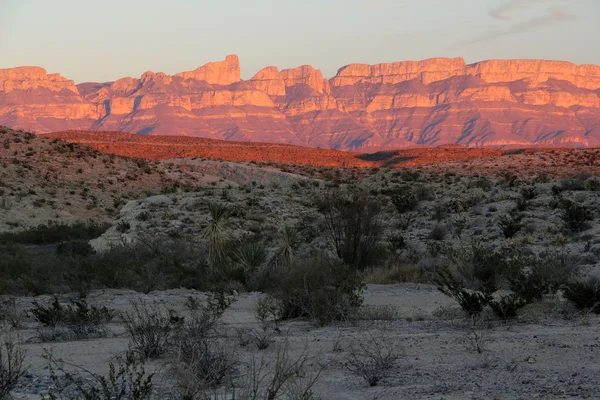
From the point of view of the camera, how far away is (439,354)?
8133 millimetres

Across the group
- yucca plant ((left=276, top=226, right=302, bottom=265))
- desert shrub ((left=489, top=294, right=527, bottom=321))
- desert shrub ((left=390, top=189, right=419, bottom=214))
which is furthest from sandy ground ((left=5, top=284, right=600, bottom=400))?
desert shrub ((left=390, top=189, right=419, bottom=214))

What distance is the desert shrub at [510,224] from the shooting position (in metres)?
21.4

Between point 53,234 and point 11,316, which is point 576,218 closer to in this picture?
point 11,316

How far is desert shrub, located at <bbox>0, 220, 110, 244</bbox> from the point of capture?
28281mm

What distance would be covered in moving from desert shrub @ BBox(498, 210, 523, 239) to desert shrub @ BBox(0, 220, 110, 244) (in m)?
16.7

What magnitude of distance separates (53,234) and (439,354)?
956 inches

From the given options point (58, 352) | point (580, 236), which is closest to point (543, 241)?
point (580, 236)

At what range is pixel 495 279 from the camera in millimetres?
14414

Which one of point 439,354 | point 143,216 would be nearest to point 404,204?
point 143,216

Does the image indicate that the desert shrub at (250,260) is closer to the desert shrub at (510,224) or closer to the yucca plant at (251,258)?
the yucca plant at (251,258)

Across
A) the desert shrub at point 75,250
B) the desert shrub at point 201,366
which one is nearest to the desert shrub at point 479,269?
the desert shrub at point 201,366

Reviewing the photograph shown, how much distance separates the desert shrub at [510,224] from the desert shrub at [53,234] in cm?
1674

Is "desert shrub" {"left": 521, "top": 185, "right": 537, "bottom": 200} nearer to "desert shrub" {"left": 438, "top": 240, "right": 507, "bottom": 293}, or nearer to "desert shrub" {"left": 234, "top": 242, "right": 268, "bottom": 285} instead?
"desert shrub" {"left": 438, "top": 240, "right": 507, "bottom": 293}

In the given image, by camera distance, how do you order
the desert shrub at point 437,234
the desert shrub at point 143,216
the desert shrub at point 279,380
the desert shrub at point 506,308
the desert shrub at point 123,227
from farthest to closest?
the desert shrub at point 143,216
the desert shrub at point 123,227
the desert shrub at point 437,234
the desert shrub at point 506,308
the desert shrub at point 279,380
